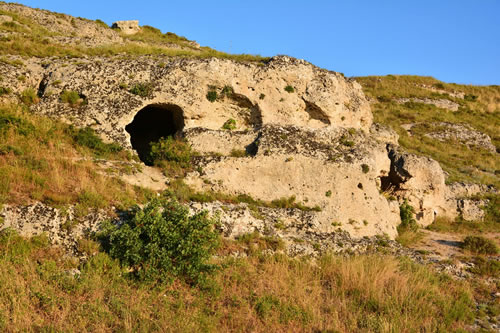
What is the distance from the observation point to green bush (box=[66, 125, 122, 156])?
15344mm

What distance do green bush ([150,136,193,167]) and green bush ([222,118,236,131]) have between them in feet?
→ 7.93

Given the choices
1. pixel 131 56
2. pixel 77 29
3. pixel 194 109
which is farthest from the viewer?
pixel 77 29

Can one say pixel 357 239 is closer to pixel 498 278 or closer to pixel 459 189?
pixel 498 278

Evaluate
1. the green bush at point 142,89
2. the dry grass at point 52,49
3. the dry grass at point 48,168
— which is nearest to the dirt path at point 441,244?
the dry grass at point 48,168

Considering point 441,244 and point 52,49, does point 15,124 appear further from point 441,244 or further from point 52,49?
point 441,244

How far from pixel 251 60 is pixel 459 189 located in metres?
14.2

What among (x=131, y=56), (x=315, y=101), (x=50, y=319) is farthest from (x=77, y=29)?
(x=50, y=319)

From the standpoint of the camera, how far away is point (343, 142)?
18.1 meters

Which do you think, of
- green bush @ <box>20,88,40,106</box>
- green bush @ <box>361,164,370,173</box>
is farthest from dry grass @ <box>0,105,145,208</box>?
green bush @ <box>361,164,370,173</box>

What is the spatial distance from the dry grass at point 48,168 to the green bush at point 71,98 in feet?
4.28

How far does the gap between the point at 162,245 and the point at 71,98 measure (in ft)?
32.2

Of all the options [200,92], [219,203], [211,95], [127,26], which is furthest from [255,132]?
[127,26]

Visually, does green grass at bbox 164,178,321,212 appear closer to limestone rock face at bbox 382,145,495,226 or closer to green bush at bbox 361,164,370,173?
green bush at bbox 361,164,370,173

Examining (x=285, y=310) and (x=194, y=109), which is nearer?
(x=285, y=310)
